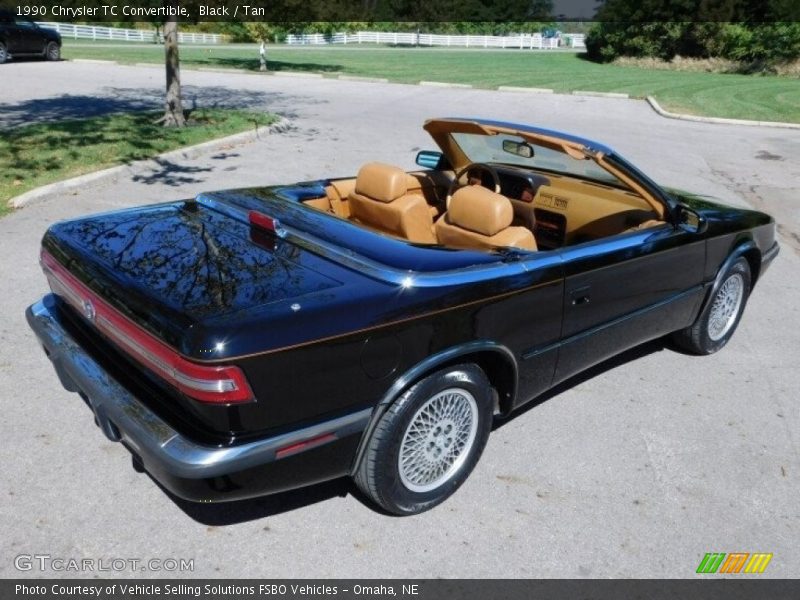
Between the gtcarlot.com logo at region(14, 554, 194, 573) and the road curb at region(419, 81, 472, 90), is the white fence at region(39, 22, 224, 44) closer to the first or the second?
the road curb at region(419, 81, 472, 90)

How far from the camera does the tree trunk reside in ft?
36.8

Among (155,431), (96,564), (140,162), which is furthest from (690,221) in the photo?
(140,162)

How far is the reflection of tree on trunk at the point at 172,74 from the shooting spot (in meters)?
11.2

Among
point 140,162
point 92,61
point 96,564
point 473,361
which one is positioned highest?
point 473,361

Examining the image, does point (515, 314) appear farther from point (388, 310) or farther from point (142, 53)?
point (142, 53)

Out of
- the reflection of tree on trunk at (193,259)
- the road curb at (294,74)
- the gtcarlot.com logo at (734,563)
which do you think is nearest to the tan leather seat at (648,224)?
the gtcarlot.com logo at (734,563)

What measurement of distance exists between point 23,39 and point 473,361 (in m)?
24.8

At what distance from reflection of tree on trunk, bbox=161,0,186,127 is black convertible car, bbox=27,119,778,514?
789 cm

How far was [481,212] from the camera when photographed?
3.58m

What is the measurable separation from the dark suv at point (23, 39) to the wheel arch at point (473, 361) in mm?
24460

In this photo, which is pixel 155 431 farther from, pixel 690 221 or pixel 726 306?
pixel 726 306

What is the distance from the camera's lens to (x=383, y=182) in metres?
4.01

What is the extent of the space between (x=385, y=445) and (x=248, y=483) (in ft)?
1.90

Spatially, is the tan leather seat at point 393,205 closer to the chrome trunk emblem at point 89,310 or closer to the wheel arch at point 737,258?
the chrome trunk emblem at point 89,310
